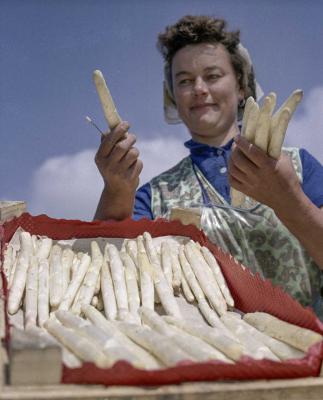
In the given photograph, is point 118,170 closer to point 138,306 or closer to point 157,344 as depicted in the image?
point 138,306

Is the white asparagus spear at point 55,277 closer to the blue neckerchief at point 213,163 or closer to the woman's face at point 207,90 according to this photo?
the blue neckerchief at point 213,163

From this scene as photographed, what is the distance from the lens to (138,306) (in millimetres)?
2428

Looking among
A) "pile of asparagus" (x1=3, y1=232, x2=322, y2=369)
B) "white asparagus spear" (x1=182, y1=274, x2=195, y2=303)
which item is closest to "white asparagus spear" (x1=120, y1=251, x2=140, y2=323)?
"pile of asparagus" (x1=3, y1=232, x2=322, y2=369)

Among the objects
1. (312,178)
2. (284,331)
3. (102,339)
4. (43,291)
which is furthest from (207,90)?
(102,339)

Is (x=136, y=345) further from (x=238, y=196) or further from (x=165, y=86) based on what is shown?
(x=165, y=86)

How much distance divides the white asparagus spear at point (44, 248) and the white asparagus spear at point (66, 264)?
0.26 ft

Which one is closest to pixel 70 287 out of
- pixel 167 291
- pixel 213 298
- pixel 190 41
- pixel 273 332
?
pixel 167 291

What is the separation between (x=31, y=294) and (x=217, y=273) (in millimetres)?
880

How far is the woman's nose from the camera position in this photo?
4000 mm

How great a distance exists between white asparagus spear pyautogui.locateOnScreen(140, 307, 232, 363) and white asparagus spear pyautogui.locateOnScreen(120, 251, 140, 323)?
0.74 feet

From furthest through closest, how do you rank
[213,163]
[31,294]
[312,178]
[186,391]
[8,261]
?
1. [213,163]
2. [312,178]
3. [8,261]
4. [31,294]
5. [186,391]

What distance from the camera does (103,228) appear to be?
128 inches

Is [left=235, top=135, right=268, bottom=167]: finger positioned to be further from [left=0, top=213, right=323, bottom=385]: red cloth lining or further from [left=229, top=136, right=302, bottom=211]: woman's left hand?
[left=0, top=213, right=323, bottom=385]: red cloth lining

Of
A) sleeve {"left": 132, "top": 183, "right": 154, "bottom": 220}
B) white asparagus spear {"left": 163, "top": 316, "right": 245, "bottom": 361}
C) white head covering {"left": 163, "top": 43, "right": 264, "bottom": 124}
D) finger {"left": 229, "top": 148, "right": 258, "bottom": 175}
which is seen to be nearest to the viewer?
white asparagus spear {"left": 163, "top": 316, "right": 245, "bottom": 361}
